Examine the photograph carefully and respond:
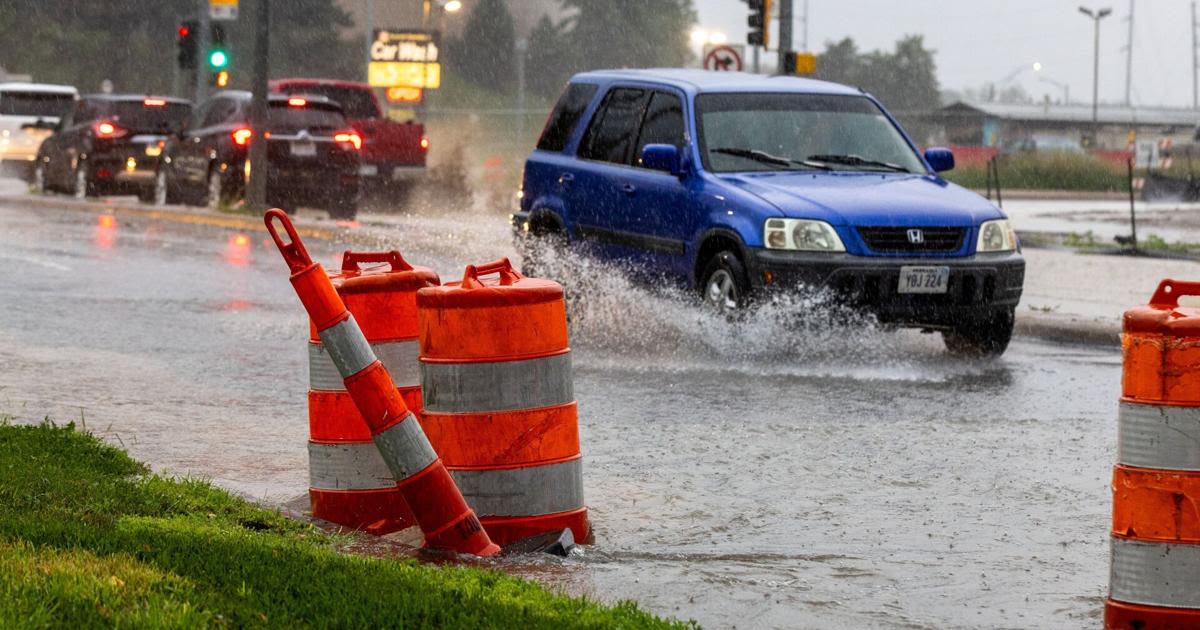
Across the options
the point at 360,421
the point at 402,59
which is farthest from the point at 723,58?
the point at 360,421

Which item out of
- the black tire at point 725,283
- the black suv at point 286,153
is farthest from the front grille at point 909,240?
the black suv at point 286,153

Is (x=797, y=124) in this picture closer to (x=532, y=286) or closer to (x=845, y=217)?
(x=845, y=217)

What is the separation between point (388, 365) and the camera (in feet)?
22.7

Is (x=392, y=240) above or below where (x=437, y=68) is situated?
below

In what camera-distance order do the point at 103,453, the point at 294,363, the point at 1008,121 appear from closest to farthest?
the point at 103,453
the point at 294,363
the point at 1008,121

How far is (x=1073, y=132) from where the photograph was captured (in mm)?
139375

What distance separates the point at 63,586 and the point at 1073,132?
139179 millimetres

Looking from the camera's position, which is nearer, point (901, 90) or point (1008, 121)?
point (1008, 121)

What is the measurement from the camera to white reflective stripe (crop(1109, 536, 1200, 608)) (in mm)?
5250

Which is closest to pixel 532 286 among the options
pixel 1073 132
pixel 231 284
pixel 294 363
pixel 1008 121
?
pixel 294 363

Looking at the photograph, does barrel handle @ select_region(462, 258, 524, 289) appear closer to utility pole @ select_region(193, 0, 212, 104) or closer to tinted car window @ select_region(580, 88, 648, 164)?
tinted car window @ select_region(580, 88, 648, 164)

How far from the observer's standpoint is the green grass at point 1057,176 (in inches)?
2475

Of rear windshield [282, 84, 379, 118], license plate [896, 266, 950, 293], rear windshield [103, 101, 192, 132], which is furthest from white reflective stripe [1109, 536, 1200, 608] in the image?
rear windshield [282, 84, 379, 118]

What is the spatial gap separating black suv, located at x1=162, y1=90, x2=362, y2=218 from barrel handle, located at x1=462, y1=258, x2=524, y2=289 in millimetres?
20784
